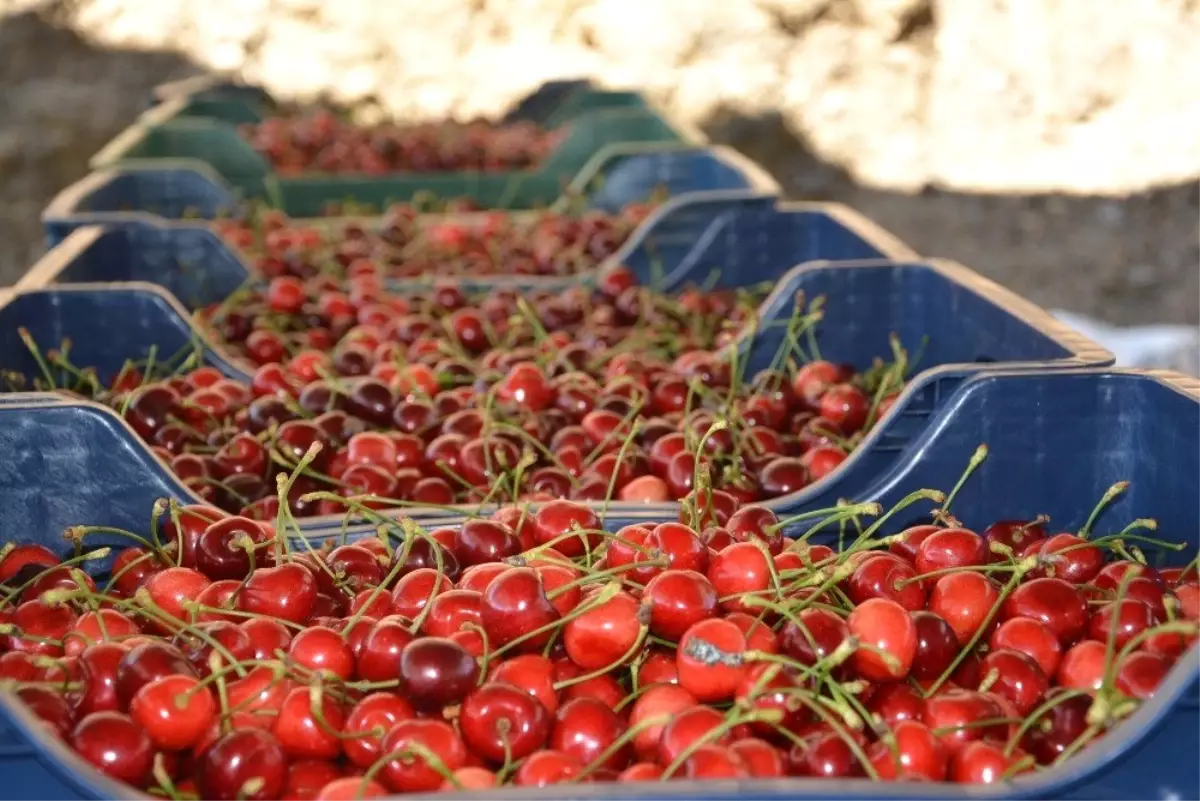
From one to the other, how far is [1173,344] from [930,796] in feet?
9.01

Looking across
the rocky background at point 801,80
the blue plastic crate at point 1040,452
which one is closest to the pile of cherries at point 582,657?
the blue plastic crate at point 1040,452

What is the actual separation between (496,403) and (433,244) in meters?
1.14

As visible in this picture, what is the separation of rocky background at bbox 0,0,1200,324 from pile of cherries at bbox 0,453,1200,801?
15.0 feet

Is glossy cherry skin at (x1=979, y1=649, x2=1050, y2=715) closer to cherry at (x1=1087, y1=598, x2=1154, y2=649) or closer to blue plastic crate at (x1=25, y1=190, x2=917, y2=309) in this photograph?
cherry at (x1=1087, y1=598, x2=1154, y2=649)

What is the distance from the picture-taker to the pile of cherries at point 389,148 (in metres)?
3.80

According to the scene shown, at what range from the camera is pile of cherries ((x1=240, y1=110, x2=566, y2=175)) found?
12.5ft

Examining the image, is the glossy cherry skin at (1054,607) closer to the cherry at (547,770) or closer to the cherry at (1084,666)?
the cherry at (1084,666)

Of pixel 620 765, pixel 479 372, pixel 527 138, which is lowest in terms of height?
pixel 620 765

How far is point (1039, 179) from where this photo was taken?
240 inches

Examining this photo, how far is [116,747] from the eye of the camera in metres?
0.97

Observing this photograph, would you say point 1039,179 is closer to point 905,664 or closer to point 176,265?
point 176,265

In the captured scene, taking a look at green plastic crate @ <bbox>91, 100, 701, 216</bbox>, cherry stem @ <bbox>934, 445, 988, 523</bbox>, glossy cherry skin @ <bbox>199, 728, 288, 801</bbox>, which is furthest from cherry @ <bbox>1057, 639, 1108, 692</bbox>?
green plastic crate @ <bbox>91, 100, 701, 216</bbox>

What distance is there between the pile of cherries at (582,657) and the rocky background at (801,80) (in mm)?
4567

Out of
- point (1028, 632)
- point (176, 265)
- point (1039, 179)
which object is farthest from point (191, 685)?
point (1039, 179)
